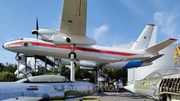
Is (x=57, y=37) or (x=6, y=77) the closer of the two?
(x=57, y=37)

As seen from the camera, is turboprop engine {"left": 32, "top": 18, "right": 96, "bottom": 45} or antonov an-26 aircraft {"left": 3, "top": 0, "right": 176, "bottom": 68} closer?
antonov an-26 aircraft {"left": 3, "top": 0, "right": 176, "bottom": 68}

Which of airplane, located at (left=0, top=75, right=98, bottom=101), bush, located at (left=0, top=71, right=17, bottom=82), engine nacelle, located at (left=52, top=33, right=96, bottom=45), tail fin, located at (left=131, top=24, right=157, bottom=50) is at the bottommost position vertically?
bush, located at (left=0, top=71, right=17, bottom=82)

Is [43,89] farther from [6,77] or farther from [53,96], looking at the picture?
[6,77]

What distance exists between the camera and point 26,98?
623 centimetres

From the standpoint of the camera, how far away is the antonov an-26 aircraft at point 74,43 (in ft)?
37.6

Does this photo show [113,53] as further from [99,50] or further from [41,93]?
[41,93]

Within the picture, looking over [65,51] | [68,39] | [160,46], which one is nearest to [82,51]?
[65,51]

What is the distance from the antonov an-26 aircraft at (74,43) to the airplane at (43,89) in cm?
590

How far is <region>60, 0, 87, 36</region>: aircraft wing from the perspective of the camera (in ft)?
34.3

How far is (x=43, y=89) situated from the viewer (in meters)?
6.78

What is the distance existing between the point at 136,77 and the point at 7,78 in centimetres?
3090

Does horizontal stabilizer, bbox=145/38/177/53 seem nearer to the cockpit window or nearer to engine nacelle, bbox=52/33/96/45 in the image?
engine nacelle, bbox=52/33/96/45

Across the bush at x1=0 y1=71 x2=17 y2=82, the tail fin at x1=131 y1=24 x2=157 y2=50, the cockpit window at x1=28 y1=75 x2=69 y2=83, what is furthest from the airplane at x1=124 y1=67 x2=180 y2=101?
the tail fin at x1=131 y1=24 x2=157 y2=50

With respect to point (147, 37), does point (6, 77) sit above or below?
below
